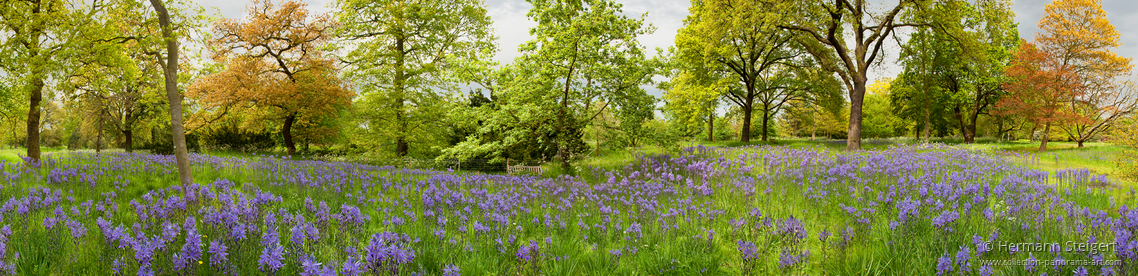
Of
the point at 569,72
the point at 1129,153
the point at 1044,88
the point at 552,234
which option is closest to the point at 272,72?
the point at 569,72

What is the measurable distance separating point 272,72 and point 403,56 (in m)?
8.39

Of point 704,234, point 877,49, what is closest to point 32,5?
point 704,234

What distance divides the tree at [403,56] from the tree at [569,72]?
28.0ft

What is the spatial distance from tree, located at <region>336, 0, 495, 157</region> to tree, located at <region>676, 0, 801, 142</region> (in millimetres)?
9558

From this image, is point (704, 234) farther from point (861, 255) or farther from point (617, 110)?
point (617, 110)

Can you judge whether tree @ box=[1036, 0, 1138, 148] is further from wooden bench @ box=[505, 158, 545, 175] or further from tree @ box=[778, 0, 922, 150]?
wooden bench @ box=[505, 158, 545, 175]

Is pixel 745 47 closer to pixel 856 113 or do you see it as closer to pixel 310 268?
pixel 856 113

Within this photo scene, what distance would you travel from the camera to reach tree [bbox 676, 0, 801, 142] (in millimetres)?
17344

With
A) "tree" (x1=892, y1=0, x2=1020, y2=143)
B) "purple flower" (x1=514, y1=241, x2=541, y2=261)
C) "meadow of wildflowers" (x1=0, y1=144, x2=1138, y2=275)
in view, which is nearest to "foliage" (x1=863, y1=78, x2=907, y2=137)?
"tree" (x1=892, y1=0, x2=1020, y2=143)

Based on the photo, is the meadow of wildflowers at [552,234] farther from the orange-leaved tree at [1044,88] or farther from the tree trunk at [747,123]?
the tree trunk at [747,123]

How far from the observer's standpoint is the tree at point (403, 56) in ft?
69.1

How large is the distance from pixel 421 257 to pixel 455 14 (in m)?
20.9

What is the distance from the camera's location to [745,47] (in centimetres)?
2473

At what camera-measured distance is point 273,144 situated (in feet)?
112
